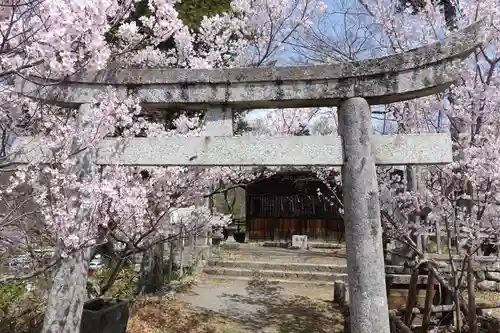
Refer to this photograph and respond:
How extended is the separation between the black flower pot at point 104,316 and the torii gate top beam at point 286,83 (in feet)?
9.82

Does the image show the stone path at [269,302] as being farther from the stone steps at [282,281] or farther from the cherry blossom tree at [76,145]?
the cherry blossom tree at [76,145]

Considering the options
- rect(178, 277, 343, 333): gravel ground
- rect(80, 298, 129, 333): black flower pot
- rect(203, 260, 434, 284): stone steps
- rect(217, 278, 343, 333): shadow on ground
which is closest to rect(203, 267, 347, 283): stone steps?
rect(203, 260, 434, 284): stone steps

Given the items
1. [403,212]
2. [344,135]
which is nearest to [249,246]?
[403,212]

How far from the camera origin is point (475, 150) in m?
5.55

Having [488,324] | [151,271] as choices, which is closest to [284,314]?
[151,271]

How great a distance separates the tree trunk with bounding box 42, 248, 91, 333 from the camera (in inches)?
165

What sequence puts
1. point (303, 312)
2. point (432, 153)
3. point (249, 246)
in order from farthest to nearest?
point (249, 246) < point (303, 312) < point (432, 153)

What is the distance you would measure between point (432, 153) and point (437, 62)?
935 millimetres

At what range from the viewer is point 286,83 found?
422 cm

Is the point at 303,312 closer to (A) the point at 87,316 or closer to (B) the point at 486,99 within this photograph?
(A) the point at 87,316

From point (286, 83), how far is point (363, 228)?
1.70 m

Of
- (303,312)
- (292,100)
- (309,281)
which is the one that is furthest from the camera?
(309,281)

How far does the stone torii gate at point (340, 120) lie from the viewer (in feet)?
13.0

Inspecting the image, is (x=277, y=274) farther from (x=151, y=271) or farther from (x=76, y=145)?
(x=76, y=145)
